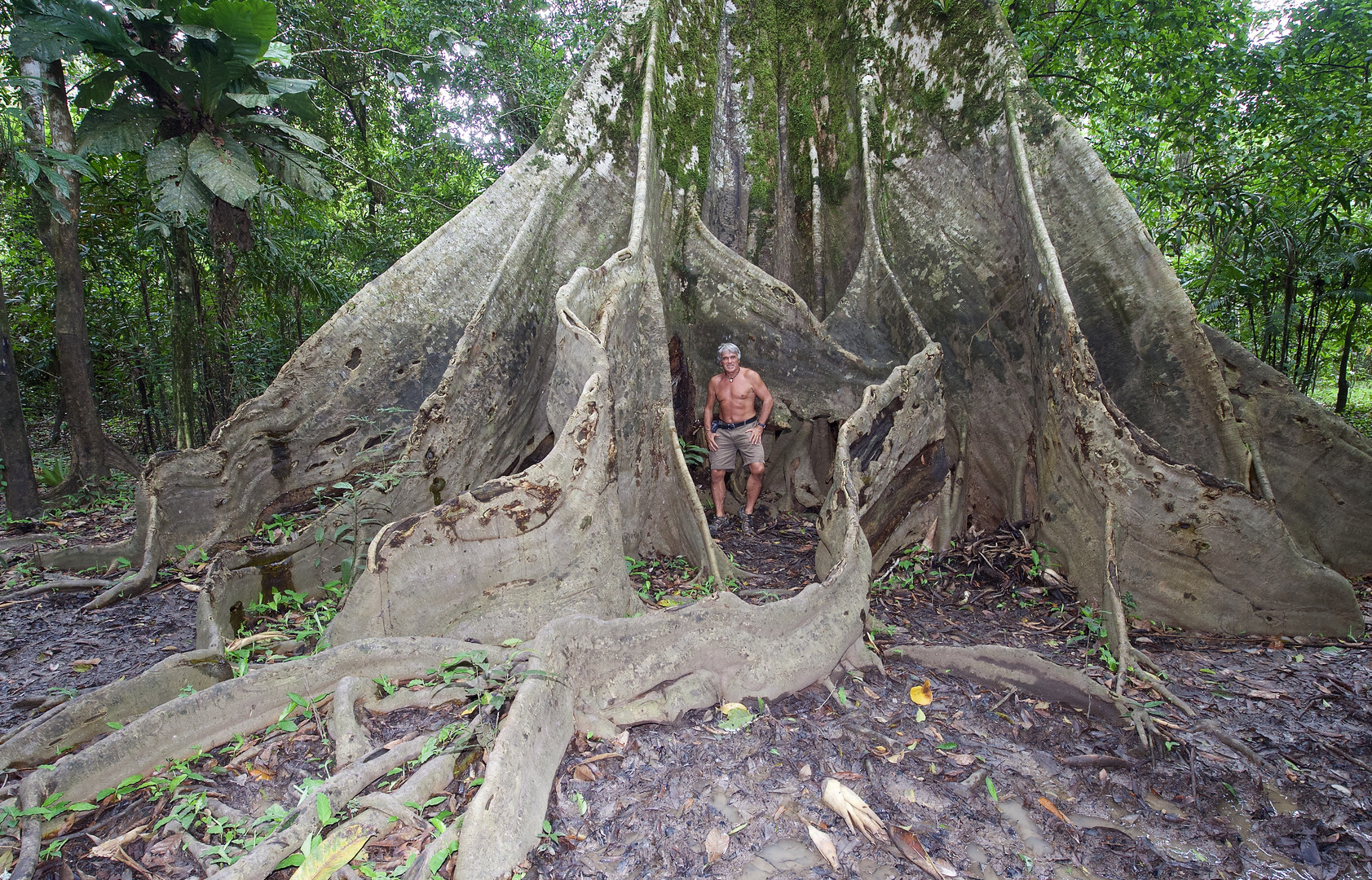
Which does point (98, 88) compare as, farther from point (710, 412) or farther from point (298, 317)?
point (710, 412)

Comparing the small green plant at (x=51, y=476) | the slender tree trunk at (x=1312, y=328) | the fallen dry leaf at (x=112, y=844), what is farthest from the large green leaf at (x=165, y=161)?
the slender tree trunk at (x=1312, y=328)

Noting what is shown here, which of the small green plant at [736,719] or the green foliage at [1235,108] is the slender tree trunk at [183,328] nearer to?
the small green plant at [736,719]

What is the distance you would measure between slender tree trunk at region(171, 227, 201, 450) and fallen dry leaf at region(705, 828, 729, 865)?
8.40 m

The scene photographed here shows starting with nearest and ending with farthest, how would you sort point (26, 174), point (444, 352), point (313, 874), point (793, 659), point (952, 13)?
1. point (313, 874)
2. point (793, 659)
3. point (26, 174)
4. point (444, 352)
5. point (952, 13)

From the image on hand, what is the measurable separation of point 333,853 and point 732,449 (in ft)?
13.8

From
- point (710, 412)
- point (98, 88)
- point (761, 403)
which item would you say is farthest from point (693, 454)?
point (98, 88)

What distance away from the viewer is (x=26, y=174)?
14.5 ft

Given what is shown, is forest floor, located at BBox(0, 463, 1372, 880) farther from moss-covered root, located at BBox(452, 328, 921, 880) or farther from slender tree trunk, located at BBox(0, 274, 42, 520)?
slender tree trunk, located at BBox(0, 274, 42, 520)

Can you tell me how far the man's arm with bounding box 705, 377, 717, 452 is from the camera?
18.1ft

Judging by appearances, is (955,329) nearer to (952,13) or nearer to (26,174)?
(952,13)

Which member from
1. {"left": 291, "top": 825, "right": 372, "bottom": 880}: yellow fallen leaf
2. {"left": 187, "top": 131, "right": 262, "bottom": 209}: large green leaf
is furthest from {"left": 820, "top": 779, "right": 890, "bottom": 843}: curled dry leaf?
{"left": 187, "top": 131, "right": 262, "bottom": 209}: large green leaf

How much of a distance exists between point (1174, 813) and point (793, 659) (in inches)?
Answer: 57.5

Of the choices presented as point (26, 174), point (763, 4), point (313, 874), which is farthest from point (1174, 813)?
point (26, 174)

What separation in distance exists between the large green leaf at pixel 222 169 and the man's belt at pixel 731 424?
5.34 meters
